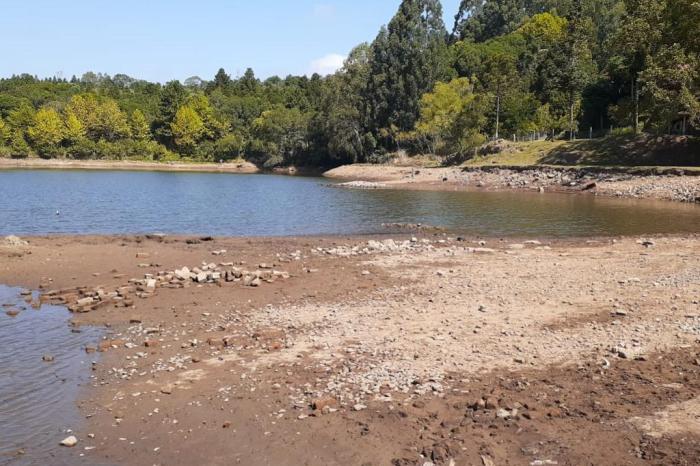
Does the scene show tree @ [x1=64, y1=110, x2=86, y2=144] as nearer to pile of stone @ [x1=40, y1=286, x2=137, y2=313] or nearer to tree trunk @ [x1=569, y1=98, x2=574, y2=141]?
tree trunk @ [x1=569, y1=98, x2=574, y2=141]

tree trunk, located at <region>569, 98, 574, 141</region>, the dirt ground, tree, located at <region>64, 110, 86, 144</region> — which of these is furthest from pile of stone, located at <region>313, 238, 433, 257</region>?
tree, located at <region>64, 110, 86, 144</region>

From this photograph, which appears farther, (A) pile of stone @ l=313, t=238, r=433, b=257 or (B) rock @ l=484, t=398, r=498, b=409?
(A) pile of stone @ l=313, t=238, r=433, b=257

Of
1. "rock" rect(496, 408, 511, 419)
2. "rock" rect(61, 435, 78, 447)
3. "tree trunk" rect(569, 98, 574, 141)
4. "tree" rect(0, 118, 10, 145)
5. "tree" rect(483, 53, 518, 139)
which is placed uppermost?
"tree" rect(483, 53, 518, 139)

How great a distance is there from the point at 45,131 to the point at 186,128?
30823mm

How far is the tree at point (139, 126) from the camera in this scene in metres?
145

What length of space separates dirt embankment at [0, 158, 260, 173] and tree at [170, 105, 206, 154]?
10181 mm

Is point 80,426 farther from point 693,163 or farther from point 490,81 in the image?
point 490,81

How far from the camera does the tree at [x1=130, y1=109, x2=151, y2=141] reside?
14462 cm

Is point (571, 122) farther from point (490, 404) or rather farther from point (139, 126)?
point (139, 126)

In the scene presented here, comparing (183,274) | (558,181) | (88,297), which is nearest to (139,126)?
(558,181)

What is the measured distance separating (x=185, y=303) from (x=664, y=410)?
478 inches

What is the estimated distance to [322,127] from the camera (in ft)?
369

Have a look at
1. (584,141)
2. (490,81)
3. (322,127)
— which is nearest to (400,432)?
(584,141)

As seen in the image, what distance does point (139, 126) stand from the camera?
144875 mm
